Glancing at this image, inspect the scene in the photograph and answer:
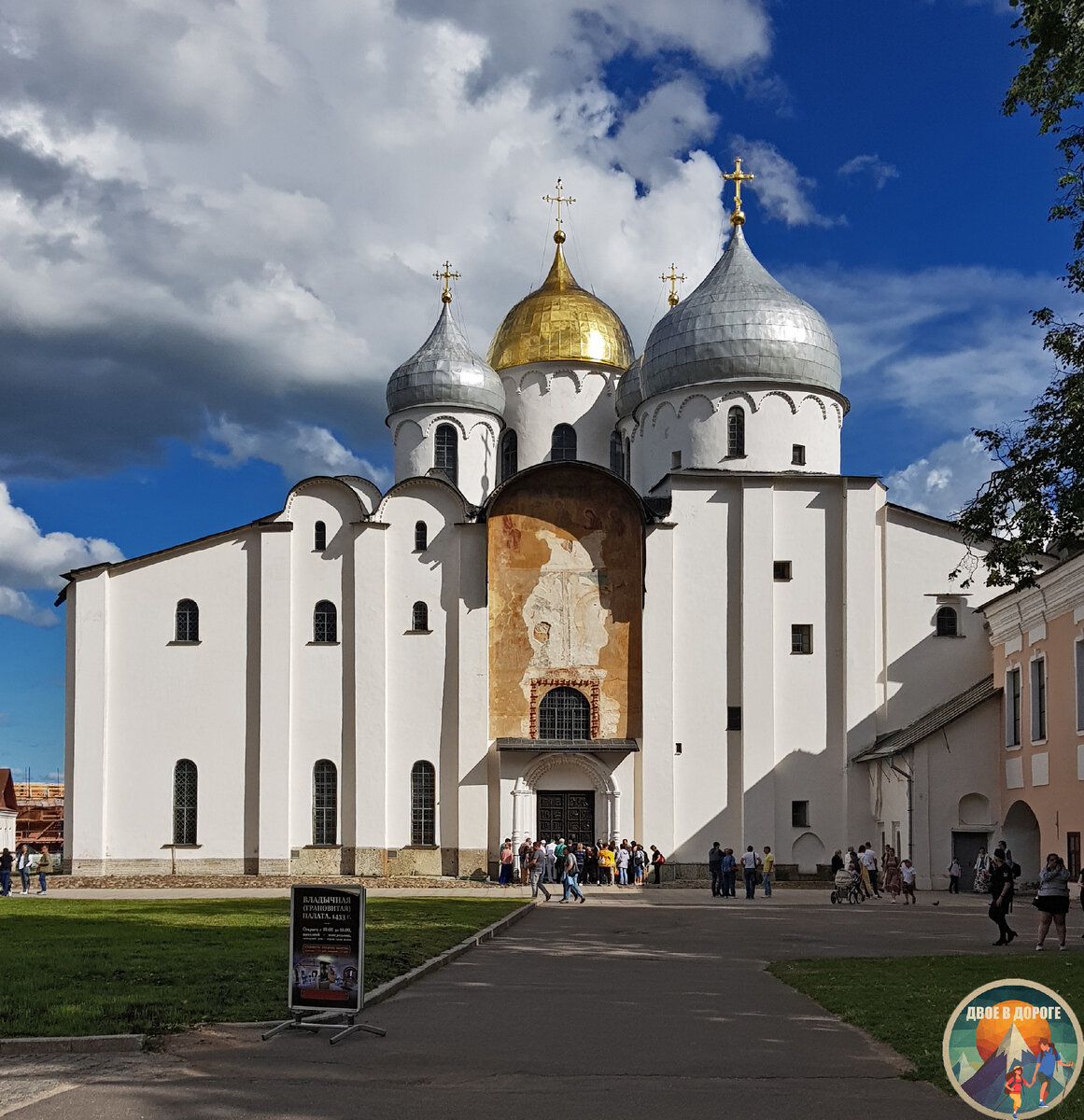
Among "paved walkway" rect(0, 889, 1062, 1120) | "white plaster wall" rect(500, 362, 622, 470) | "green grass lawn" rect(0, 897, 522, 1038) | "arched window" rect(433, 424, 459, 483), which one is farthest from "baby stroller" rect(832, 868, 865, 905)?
"white plaster wall" rect(500, 362, 622, 470)

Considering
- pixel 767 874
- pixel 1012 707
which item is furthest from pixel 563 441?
pixel 767 874

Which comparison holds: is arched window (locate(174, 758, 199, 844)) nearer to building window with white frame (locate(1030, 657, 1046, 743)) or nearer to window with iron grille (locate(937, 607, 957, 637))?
window with iron grille (locate(937, 607, 957, 637))

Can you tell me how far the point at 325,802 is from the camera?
133 ft

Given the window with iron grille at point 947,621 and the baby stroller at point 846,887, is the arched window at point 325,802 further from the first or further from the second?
the window with iron grille at point 947,621

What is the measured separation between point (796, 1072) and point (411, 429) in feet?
128

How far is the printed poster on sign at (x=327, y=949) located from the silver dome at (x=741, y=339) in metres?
33.0

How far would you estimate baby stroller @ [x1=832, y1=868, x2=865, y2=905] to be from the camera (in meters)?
32.2

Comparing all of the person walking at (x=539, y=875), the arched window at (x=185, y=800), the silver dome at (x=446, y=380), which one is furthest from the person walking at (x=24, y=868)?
the silver dome at (x=446, y=380)

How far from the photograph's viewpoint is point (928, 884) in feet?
123

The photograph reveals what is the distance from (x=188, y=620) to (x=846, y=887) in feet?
64.9

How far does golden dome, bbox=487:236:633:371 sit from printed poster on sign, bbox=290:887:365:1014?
127 ft

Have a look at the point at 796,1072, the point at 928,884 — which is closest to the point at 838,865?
the point at 928,884

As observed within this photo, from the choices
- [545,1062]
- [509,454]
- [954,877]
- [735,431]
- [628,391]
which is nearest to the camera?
[545,1062]

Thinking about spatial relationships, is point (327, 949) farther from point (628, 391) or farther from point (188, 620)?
point (628, 391)
